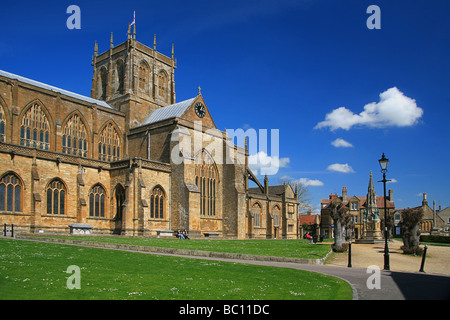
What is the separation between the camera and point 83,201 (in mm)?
34625

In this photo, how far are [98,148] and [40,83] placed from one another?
10.3 meters

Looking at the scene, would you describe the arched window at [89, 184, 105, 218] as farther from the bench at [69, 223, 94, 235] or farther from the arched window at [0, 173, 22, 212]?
the arched window at [0, 173, 22, 212]

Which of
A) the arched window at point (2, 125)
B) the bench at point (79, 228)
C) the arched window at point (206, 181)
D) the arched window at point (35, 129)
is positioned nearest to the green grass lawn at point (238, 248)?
the bench at point (79, 228)

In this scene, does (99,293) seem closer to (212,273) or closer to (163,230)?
(212,273)

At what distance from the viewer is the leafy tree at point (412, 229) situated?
24828 mm

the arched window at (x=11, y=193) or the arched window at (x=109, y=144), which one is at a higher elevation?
the arched window at (x=109, y=144)

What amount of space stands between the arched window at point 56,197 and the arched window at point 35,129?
7011mm

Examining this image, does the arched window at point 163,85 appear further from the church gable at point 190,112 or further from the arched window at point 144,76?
the church gable at point 190,112

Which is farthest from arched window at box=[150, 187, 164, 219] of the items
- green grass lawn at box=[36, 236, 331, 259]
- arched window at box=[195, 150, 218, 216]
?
green grass lawn at box=[36, 236, 331, 259]

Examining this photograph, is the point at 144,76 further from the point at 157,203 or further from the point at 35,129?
the point at 157,203

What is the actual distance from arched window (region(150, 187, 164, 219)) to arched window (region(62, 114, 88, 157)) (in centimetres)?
1008

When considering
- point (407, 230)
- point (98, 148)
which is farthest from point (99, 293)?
point (98, 148)

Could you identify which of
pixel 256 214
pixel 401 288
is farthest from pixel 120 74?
pixel 401 288
